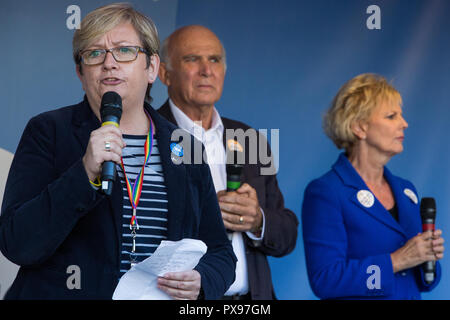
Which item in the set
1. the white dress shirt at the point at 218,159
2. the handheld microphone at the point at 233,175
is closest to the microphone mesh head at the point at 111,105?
the handheld microphone at the point at 233,175

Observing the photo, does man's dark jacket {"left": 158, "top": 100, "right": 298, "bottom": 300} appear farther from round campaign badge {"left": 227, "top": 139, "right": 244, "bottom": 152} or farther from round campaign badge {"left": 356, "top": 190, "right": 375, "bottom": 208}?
round campaign badge {"left": 356, "top": 190, "right": 375, "bottom": 208}

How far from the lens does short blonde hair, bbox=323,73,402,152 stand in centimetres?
375

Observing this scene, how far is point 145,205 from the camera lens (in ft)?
7.39

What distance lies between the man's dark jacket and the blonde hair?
130 cm

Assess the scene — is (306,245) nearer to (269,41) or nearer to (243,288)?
(243,288)

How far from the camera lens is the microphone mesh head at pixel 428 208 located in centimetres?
344

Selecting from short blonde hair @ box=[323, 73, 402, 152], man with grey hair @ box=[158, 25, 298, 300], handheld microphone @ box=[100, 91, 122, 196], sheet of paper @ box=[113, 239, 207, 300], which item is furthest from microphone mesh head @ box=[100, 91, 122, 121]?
short blonde hair @ box=[323, 73, 402, 152]

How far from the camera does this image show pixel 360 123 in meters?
3.78

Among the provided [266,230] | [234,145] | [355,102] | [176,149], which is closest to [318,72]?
[355,102]

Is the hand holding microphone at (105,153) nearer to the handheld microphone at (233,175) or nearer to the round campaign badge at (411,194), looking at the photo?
the handheld microphone at (233,175)

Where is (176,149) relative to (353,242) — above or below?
above

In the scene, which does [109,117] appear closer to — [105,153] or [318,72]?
[105,153]

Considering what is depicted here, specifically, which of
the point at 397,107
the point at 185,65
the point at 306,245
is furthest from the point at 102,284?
the point at 397,107

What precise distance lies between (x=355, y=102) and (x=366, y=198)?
59 centimetres
